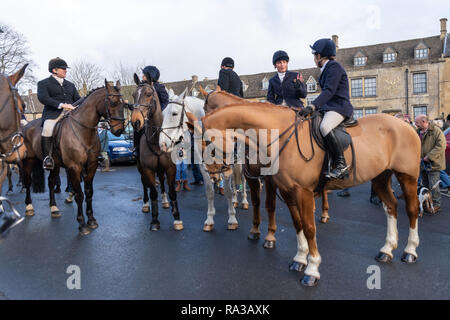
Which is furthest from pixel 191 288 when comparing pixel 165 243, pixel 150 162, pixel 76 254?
pixel 150 162

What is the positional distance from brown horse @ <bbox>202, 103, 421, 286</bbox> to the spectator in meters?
3.06

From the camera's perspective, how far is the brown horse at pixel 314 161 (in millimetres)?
3615

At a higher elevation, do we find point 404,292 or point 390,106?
point 390,106

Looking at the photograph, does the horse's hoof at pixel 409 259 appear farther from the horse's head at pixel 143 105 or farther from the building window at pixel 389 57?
the building window at pixel 389 57

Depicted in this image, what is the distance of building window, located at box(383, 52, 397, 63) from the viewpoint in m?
34.9

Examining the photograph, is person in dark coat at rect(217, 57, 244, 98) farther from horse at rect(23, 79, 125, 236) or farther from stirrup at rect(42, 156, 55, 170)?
stirrup at rect(42, 156, 55, 170)

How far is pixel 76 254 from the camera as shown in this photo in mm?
4613

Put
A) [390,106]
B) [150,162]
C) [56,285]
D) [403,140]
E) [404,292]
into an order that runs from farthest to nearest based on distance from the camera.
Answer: [390,106] < [150,162] < [403,140] < [56,285] < [404,292]

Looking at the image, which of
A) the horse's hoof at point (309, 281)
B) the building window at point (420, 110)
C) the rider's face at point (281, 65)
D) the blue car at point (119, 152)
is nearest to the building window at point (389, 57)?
the building window at point (420, 110)

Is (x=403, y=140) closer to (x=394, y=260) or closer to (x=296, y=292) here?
(x=394, y=260)

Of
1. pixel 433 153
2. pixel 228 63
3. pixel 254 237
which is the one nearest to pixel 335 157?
pixel 254 237

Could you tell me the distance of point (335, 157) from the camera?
372 cm

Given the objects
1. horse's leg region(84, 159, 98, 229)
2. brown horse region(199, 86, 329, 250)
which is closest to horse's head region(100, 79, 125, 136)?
horse's leg region(84, 159, 98, 229)
